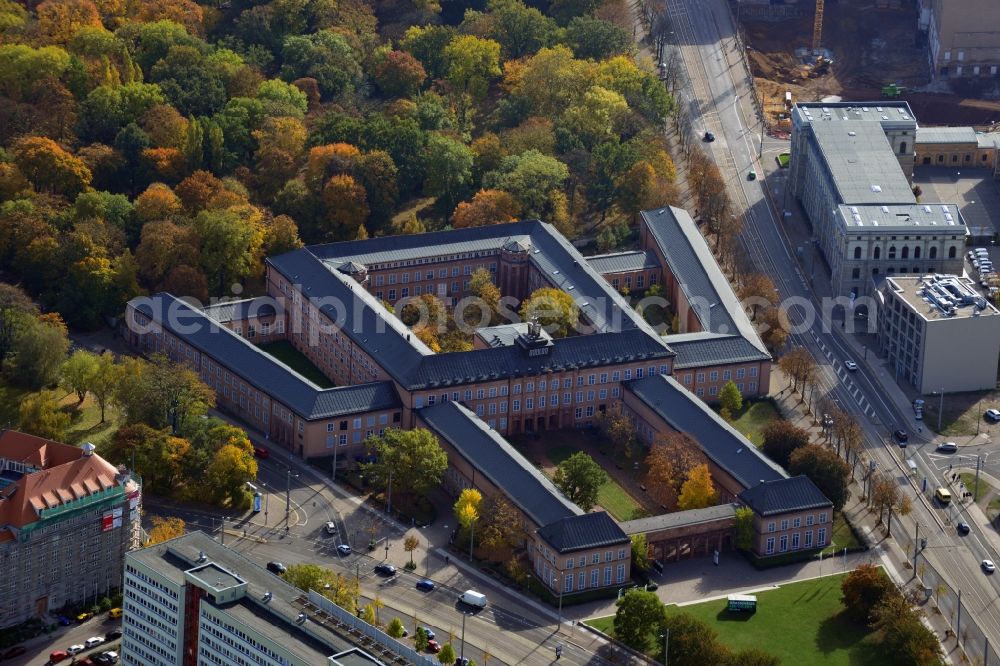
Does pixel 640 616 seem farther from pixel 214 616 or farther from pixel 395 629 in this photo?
pixel 214 616

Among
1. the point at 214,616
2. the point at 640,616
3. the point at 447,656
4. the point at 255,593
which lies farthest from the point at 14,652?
the point at 640,616

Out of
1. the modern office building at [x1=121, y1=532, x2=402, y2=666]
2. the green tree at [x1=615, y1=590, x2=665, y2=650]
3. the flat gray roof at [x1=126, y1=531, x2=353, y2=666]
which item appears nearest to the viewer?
the flat gray roof at [x1=126, y1=531, x2=353, y2=666]

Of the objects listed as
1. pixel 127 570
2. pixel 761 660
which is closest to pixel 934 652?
pixel 761 660

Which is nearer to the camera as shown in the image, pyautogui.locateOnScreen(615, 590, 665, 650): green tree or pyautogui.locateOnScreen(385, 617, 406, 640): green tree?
pyautogui.locateOnScreen(385, 617, 406, 640): green tree

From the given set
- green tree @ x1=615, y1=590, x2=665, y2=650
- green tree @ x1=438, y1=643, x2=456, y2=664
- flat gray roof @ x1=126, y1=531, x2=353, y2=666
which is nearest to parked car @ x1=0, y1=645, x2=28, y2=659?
flat gray roof @ x1=126, y1=531, x2=353, y2=666

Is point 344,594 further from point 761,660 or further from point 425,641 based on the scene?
point 761,660

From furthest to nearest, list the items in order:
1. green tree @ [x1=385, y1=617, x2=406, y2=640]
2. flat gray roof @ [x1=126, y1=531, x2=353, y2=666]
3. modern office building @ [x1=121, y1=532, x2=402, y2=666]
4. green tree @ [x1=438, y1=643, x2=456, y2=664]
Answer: green tree @ [x1=385, y1=617, x2=406, y2=640] → green tree @ [x1=438, y1=643, x2=456, y2=664] → modern office building @ [x1=121, y1=532, x2=402, y2=666] → flat gray roof @ [x1=126, y1=531, x2=353, y2=666]

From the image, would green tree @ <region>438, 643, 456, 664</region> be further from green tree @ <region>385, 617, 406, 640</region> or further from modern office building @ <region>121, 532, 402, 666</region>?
modern office building @ <region>121, 532, 402, 666</region>
